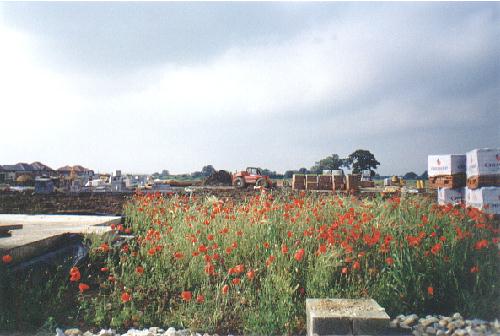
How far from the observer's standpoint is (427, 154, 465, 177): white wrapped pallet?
8.15 meters

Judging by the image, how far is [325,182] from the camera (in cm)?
1833

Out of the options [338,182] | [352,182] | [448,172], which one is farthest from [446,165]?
[338,182]

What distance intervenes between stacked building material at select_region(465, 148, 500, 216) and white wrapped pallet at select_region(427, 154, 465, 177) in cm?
66

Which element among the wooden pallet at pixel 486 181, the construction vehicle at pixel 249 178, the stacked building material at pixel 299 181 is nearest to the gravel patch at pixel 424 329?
the wooden pallet at pixel 486 181

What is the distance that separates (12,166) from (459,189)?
2724 inches

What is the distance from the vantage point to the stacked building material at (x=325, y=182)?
18219 millimetres

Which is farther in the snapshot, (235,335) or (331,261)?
(331,261)

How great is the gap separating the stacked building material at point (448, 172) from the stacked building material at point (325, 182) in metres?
9.59

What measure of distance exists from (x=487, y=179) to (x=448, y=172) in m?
Result: 1.02

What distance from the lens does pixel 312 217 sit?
5.00 metres

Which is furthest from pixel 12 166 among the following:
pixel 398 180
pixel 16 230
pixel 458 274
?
pixel 458 274

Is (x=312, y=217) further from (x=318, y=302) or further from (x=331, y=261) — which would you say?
(x=318, y=302)

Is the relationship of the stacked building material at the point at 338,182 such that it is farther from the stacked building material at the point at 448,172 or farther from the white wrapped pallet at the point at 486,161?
the white wrapped pallet at the point at 486,161

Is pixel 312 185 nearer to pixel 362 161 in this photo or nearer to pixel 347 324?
pixel 362 161
